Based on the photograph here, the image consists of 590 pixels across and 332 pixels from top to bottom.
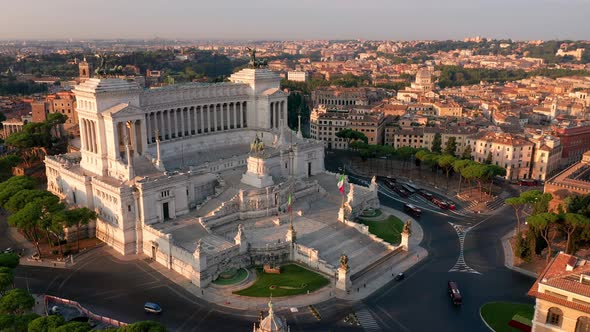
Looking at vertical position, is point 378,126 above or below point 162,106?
below

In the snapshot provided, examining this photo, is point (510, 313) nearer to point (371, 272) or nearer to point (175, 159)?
point (371, 272)

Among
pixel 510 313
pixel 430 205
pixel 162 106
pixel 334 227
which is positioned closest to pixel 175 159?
pixel 162 106

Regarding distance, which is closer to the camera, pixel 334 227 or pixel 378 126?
pixel 334 227

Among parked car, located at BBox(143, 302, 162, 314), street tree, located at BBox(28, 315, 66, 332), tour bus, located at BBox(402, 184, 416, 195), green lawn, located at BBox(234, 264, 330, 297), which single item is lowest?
tour bus, located at BBox(402, 184, 416, 195)

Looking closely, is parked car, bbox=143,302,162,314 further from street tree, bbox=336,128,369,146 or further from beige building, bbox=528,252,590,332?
street tree, bbox=336,128,369,146

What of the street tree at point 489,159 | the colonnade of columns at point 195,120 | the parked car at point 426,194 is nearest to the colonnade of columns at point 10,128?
the colonnade of columns at point 195,120

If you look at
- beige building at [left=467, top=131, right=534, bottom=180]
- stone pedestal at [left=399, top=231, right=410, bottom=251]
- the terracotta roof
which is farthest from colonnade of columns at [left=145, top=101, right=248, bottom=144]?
the terracotta roof
